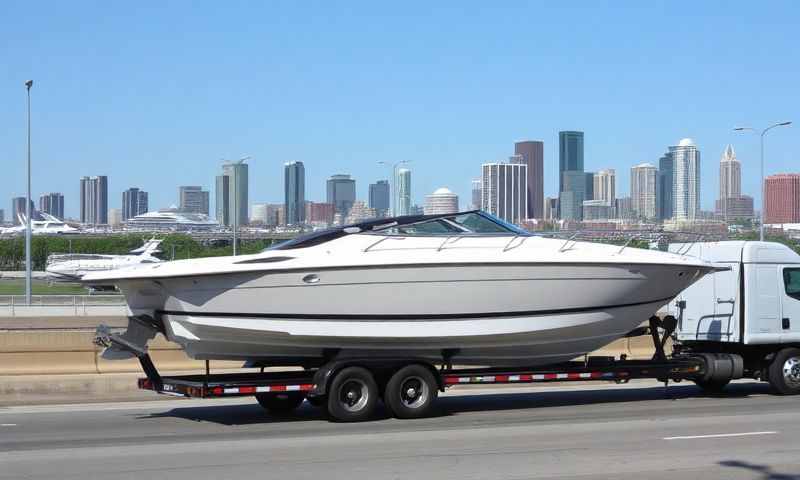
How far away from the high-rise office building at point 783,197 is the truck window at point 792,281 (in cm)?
12624

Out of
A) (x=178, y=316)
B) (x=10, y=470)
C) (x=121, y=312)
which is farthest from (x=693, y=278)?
(x=121, y=312)

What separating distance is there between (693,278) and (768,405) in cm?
216

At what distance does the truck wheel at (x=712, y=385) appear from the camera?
54.7ft

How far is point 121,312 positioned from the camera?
3991 cm

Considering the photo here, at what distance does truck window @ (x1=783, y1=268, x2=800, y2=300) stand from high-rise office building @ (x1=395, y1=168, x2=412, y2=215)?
2498 centimetres

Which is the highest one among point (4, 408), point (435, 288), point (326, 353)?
point (435, 288)

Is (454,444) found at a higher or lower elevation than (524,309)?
lower

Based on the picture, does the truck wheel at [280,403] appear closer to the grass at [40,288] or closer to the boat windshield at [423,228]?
the boat windshield at [423,228]

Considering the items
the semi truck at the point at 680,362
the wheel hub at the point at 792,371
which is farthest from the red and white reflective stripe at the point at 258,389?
the wheel hub at the point at 792,371

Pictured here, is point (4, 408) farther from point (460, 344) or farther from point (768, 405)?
point (768, 405)

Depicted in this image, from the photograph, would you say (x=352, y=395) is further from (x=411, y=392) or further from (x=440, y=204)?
(x=440, y=204)

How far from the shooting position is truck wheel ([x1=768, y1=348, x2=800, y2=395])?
54.3 feet

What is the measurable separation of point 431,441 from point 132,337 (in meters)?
4.32

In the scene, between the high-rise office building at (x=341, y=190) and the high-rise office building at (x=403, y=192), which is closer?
the high-rise office building at (x=403, y=192)
